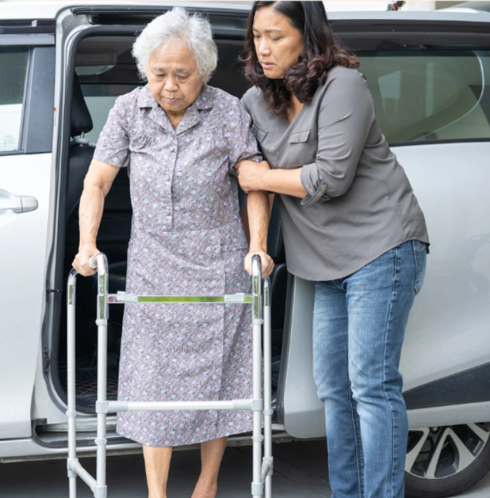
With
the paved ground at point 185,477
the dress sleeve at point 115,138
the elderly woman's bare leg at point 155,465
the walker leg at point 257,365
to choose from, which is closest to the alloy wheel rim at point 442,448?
the paved ground at point 185,477

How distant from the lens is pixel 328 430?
2.46 metres

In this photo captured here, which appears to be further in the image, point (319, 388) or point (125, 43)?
point (125, 43)

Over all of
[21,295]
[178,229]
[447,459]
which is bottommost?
[447,459]

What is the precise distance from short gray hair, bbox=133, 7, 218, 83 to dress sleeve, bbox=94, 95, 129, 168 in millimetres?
153

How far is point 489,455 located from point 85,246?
1.80 m

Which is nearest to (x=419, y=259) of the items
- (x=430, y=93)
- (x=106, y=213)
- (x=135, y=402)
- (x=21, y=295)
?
(x=430, y=93)

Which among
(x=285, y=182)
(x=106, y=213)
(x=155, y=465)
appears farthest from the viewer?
(x=106, y=213)

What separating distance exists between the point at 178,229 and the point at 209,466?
0.88 m

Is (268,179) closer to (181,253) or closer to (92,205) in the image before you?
(181,253)

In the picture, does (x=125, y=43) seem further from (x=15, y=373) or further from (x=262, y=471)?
(x=262, y=471)

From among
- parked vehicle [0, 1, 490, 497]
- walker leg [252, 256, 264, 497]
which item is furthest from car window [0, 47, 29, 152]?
walker leg [252, 256, 264, 497]

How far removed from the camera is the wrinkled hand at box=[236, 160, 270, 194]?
2.32 metres

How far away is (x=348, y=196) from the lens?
7.39 ft

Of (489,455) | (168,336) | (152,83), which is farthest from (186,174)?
(489,455)
